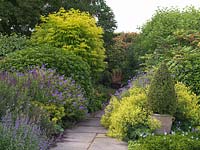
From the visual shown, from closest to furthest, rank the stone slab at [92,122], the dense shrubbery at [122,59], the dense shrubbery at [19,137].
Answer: the dense shrubbery at [19,137]
the stone slab at [92,122]
the dense shrubbery at [122,59]

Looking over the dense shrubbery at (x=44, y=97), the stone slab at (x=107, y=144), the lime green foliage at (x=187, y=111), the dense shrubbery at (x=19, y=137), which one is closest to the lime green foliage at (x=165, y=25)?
the lime green foliage at (x=187, y=111)

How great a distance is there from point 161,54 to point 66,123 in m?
3.95

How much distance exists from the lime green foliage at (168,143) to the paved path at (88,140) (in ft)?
1.28

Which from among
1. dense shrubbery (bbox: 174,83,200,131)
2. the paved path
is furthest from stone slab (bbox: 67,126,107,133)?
dense shrubbery (bbox: 174,83,200,131)

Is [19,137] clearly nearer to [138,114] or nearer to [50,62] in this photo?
[138,114]

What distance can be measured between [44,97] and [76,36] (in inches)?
144

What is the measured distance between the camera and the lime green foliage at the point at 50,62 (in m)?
9.08

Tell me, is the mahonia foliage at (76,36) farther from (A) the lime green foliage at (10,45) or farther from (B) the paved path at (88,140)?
(B) the paved path at (88,140)

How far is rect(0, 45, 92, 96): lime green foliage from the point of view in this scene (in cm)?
908

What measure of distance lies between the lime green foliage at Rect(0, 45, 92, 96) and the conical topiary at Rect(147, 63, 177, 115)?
2648 mm

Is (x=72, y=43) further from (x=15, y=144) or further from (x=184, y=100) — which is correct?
(x=15, y=144)

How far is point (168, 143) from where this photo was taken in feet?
18.8

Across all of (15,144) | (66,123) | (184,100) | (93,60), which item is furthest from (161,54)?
(15,144)

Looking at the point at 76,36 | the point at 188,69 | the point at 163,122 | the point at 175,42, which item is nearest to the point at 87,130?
the point at 163,122
